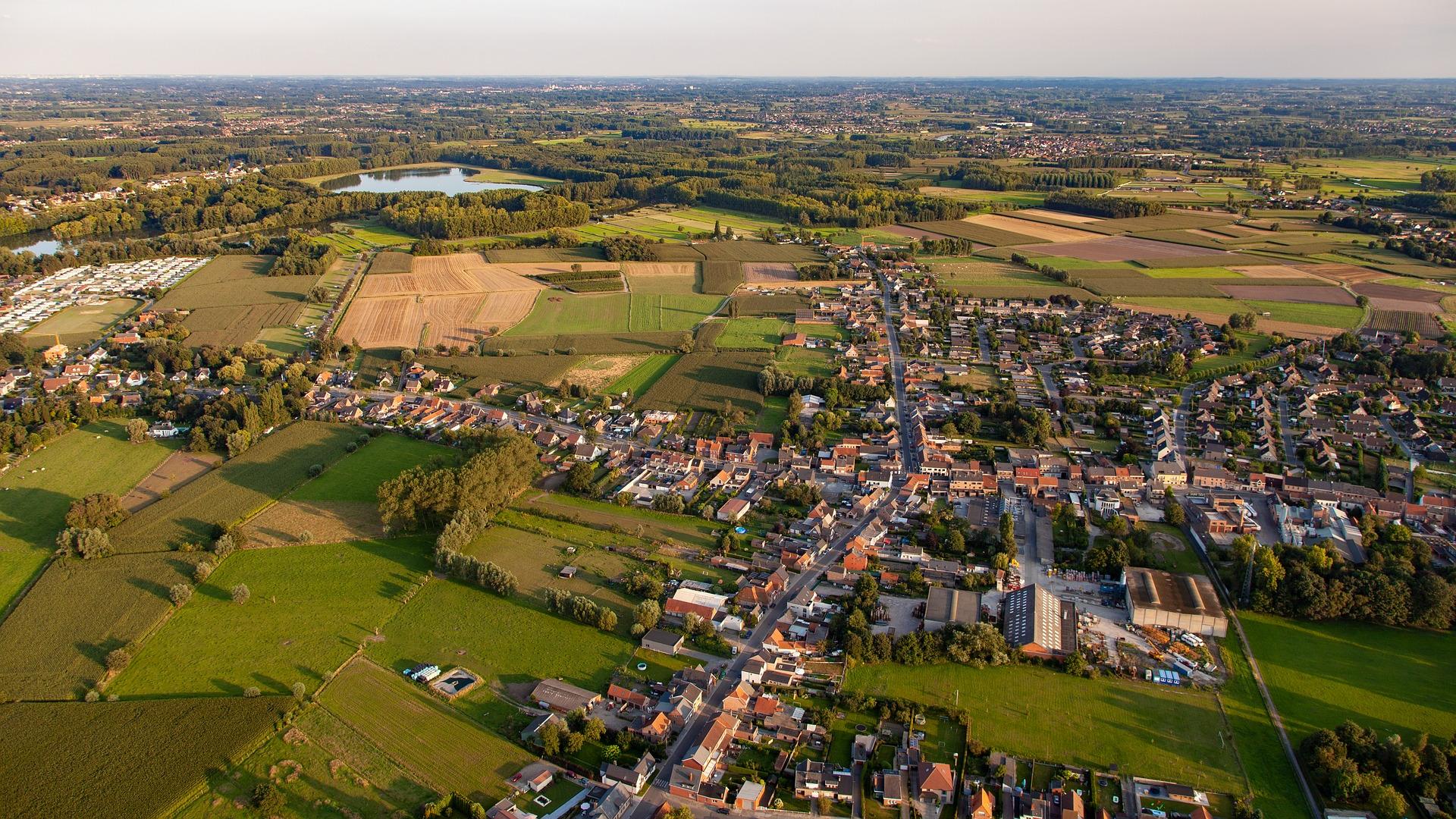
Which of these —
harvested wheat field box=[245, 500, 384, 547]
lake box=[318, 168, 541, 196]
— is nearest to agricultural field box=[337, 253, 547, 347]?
harvested wheat field box=[245, 500, 384, 547]

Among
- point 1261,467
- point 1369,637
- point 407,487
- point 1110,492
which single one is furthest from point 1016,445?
point 407,487

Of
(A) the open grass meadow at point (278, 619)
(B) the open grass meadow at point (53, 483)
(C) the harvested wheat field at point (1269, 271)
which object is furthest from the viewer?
(C) the harvested wheat field at point (1269, 271)

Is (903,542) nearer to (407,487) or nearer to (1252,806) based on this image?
(1252,806)

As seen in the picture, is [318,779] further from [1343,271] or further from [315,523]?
[1343,271]

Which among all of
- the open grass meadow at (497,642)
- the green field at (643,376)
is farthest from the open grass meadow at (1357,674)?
the green field at (643,376)

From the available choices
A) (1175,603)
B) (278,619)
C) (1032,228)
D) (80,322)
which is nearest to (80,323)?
(80,322)

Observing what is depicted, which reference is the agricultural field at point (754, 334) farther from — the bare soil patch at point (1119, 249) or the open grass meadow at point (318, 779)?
the open grass meadow at point (318, 779)
